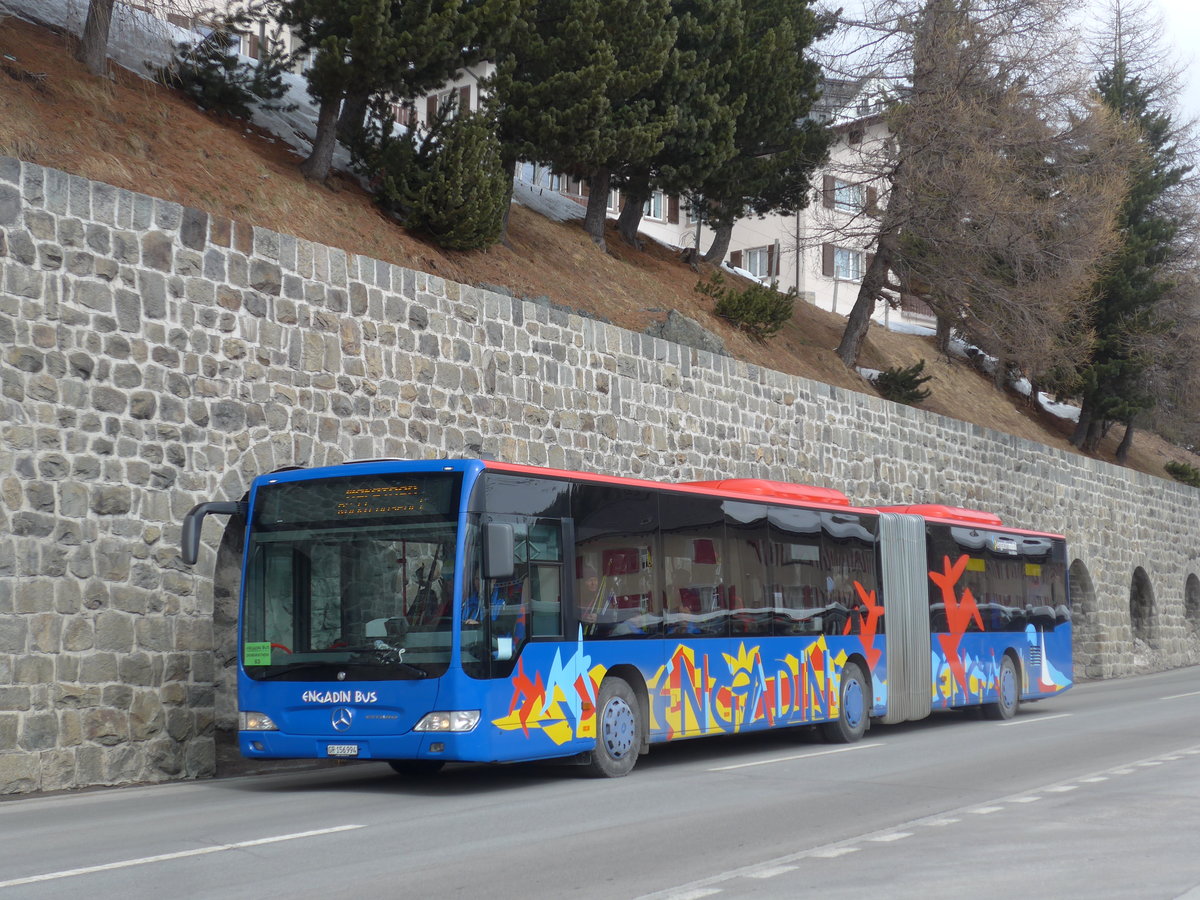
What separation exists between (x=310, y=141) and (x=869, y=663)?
12.1m

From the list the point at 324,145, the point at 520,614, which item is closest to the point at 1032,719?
the point at 520,614

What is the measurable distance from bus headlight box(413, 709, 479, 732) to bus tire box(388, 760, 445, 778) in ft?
7.52

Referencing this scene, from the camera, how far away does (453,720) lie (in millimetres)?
10461

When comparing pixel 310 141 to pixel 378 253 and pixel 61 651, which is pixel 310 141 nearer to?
pixel 378 253

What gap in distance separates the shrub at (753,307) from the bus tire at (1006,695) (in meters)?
10.5

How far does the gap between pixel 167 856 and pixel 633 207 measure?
24687 mm

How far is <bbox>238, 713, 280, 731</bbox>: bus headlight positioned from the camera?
36.6ft

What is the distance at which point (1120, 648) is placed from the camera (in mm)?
35125

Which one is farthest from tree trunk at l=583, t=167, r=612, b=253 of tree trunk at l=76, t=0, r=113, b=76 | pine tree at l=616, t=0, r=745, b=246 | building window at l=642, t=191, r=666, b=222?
building window at l=642, t=191, r=666, b=222

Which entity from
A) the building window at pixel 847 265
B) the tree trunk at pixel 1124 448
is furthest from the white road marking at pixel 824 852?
the building window at pixel 847 265

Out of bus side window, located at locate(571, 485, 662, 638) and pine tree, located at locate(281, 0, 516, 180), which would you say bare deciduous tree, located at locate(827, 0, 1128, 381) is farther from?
bus side window, located at locate(571, 485, 662, 638)

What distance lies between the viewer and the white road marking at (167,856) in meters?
7.20

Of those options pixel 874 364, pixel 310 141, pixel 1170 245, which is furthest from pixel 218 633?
pixel 1170 245

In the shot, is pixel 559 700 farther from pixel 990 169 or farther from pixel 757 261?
pixel 757 261
